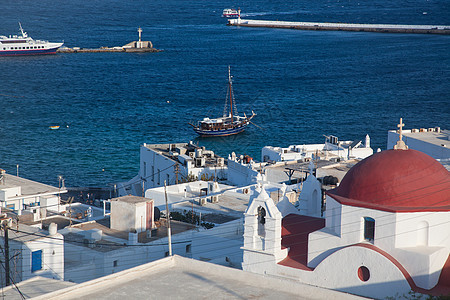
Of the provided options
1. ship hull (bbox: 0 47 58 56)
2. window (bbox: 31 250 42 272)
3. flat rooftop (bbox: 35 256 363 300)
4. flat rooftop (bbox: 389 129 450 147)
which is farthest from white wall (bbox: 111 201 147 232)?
ship hull (bbox: 0 47 58 56)

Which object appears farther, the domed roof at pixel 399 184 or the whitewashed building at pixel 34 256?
the whitewashed building at pixel 34 256

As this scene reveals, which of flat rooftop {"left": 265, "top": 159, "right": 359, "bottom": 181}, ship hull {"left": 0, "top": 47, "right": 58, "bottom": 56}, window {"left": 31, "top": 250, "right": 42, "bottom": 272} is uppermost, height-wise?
ship hull {"left": 0, "top": 47, "right": 58, "bottom": 56}

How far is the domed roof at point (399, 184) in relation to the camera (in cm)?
2048

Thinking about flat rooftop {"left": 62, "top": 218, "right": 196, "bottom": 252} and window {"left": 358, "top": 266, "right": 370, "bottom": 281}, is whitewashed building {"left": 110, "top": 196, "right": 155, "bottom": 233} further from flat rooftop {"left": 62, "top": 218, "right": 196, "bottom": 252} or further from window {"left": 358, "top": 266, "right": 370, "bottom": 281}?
window {"left": 358, "top": 266, "right": 370, "bottom": 281}

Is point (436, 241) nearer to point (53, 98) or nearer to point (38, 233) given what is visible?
point (38, 233)

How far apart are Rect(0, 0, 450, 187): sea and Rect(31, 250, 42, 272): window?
2993cm

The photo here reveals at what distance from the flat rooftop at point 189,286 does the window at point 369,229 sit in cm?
423

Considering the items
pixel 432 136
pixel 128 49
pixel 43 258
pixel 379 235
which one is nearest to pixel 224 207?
pixel 43 258

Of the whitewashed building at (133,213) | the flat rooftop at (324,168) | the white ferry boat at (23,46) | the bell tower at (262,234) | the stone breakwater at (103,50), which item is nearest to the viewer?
the bell tower at (262,234)

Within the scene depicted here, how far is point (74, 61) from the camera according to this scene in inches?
5787

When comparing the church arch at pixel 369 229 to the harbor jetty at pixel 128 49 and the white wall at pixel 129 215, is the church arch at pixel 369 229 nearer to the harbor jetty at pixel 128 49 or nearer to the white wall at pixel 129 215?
the white wall at pixel 129 215

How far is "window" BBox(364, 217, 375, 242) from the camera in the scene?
20.9 m

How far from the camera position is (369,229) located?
20984 millimetres

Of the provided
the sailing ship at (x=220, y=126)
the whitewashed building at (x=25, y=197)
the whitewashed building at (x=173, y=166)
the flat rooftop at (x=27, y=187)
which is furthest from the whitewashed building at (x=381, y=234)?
the sailing ship at (x=220, y=126)
